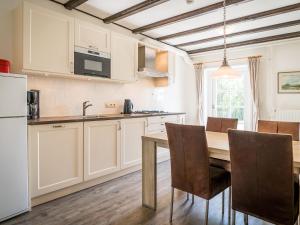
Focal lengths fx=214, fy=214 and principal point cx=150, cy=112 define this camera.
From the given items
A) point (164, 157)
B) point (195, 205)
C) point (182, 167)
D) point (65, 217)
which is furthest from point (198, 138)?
point (164, 157)

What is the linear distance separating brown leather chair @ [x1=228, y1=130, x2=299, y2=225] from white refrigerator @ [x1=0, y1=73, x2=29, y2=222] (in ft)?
6.22

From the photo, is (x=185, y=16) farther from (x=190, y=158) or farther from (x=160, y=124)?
(x=190, y=158)

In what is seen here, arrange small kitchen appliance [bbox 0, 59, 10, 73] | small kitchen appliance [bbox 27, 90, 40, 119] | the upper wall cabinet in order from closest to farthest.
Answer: small kitchen appliance [bbox 0, 59, 10, 73], the upper wall cabinet, small kitchen appliance [bbox 27, 90, 40, 119]

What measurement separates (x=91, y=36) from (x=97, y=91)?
0.86m

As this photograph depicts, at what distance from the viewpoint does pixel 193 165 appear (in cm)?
182

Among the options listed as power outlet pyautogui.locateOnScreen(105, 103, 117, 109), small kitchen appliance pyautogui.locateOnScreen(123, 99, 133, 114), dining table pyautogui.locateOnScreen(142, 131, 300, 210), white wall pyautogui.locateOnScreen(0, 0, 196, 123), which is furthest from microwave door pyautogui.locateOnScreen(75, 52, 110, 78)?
dining table pyautogui.locateOnScreen(142, 131, 300, 210)

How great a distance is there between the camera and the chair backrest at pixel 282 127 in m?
2.25

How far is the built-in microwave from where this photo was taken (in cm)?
283

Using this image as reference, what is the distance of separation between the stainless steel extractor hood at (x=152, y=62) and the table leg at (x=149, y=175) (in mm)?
1854

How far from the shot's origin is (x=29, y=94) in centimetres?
246

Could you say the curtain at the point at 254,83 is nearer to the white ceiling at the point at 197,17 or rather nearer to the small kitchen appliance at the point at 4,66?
the white ceiling at the point at 197,17

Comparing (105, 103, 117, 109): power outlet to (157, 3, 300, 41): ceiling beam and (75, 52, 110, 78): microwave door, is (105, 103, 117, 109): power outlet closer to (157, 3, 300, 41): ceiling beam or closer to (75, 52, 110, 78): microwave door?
(75, 52, 110, 78): microwave door

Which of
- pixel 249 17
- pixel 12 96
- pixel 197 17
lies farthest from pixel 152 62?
pixel 12 96

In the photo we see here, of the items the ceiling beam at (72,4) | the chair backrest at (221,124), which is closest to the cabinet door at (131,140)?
the chair backrest at (221,124)
